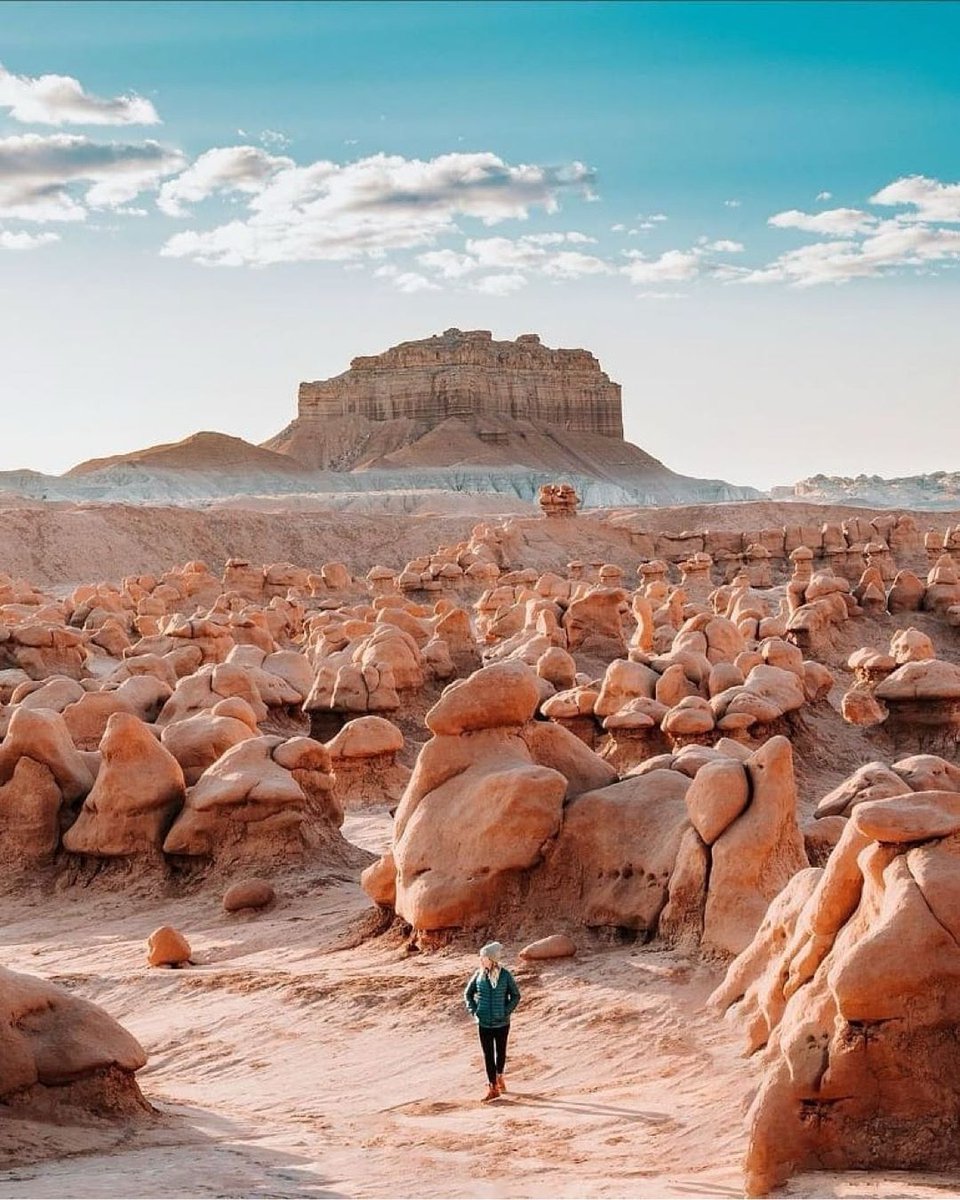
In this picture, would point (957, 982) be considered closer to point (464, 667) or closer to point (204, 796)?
point (204, 796)

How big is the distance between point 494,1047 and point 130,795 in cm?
674

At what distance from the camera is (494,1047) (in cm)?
792

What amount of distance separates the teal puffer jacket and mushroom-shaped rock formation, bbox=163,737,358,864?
19.1 ft

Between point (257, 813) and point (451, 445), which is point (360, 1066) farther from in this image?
point (451, 445)

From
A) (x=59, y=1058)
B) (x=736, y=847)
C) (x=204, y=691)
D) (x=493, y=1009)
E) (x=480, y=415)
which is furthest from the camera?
(x=480, y=415)

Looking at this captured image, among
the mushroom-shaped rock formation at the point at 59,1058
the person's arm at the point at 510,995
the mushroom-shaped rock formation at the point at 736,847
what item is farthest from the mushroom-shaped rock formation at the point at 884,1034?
the mushroom-shaped rock formation at the point at 59,1058

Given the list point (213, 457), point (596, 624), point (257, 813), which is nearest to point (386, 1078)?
point (257, 813)

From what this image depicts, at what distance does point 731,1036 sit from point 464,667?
51.8ft

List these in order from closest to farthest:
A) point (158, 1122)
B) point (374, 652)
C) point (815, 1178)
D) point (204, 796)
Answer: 1. point (815, 1178)
2. point (158, 1122)
3. point (204, 796)
4. point (374, 652)

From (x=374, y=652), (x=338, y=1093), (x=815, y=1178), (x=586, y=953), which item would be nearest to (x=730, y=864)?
(x=586, y=953)

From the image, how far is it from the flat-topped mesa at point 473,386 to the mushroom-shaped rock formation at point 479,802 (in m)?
115

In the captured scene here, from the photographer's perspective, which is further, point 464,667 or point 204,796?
point 464,667

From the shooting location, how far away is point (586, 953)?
9.82m

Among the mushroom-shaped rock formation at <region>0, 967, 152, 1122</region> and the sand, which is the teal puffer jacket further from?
the mushroom-shaped rock formation at <region>0, 967, 152, 1122</region>
